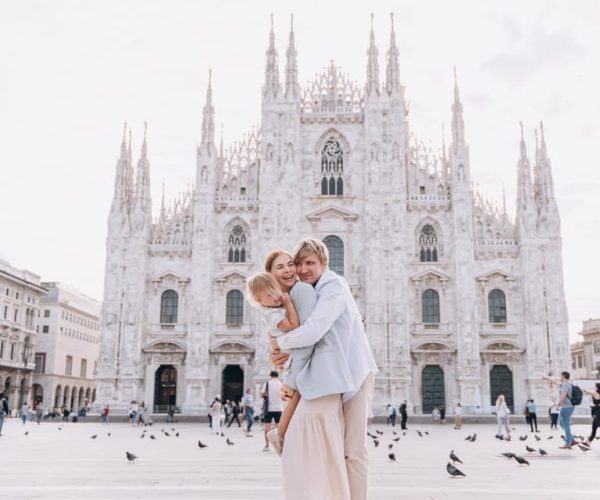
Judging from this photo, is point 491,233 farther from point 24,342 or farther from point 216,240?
point 24,342

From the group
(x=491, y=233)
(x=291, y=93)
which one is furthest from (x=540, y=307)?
(x=291, y=93)

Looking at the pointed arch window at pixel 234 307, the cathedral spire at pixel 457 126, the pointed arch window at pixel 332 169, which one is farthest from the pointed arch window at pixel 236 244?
the cathedral spire at pixel 457 126

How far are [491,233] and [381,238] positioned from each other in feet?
22.3

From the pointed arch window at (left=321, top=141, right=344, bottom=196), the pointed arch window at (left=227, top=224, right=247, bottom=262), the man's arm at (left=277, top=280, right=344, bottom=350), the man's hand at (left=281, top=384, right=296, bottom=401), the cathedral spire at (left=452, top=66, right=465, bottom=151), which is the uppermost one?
the cathedral spire at (left=452, top=66, right=465, bottom=151)

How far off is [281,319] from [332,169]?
126ft

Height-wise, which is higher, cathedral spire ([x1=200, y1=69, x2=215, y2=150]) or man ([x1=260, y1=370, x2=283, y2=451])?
cathedral spire ([x1=200, y1=69, x2=215, y2=150])

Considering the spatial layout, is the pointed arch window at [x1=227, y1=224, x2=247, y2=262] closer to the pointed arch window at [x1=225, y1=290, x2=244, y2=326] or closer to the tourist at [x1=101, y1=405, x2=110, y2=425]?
the pointed arch window at [x1=225, y1=290, x2=244, y2=326]

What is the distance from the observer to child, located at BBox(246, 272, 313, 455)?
15.6ft

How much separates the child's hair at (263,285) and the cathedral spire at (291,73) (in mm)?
39189

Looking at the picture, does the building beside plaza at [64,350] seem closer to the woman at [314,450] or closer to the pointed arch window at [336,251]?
the pointed arch window at [336,251]

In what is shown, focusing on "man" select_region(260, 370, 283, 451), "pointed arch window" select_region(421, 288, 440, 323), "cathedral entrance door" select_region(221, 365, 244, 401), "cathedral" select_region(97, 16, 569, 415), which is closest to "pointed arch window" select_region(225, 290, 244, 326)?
"cathedral" select_region(97, 16, 569, 415)

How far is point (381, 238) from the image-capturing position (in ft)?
133

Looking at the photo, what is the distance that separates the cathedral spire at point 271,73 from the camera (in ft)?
141

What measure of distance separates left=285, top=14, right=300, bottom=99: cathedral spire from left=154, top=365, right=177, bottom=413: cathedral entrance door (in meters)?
18.3
